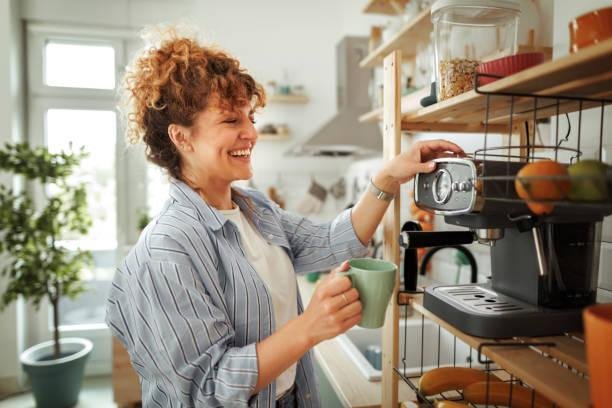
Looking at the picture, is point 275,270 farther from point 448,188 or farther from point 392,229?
point 448,188

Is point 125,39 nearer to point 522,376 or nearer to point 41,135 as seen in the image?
point 41,135

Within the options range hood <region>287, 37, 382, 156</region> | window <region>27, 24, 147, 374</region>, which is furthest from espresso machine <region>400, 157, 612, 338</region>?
window <region>27, 24, 147, 374</region>

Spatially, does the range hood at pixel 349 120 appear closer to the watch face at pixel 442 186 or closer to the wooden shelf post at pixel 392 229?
the wooden shelf post at pixel 392 229

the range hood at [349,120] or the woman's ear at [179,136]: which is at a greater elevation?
the range hood at [349,120]

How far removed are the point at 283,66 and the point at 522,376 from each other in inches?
119

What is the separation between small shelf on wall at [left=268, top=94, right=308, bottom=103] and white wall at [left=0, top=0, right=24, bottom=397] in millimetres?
1693

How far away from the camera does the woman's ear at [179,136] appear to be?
3.03 ft

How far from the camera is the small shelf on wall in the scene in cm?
306

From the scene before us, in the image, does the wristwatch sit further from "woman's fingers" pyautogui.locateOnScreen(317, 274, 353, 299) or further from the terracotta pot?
the terracotta pot

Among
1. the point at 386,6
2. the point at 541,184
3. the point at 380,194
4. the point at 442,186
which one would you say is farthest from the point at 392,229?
the point at 386,6

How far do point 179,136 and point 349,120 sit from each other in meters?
1.53

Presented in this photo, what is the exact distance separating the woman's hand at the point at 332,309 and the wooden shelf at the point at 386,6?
158 cm

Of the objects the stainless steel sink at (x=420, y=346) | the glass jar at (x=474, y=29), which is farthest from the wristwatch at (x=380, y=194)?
the stainless steel sink at (x=420, y=346)

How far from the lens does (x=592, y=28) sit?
562 mm
